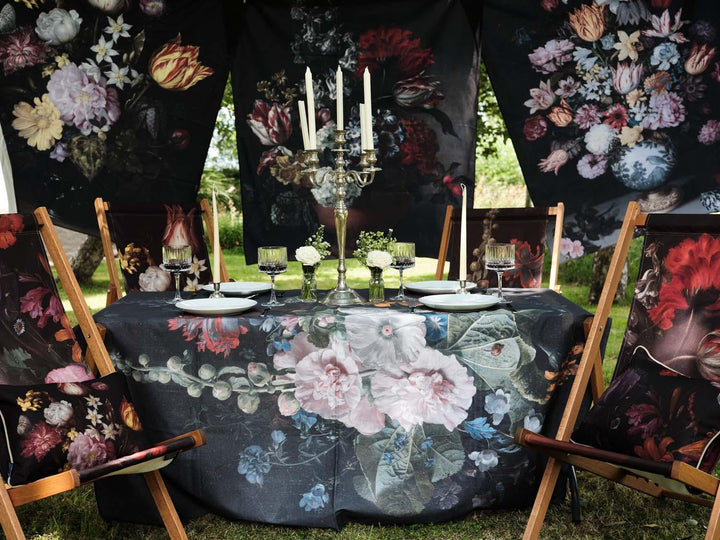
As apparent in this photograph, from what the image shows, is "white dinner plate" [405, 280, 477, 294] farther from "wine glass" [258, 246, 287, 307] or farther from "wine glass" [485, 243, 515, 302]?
"wine glass" [258, 246, 287, 307]

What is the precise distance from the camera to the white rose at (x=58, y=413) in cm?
191

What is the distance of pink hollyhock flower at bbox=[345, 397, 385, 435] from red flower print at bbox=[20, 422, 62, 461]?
0.81 metres

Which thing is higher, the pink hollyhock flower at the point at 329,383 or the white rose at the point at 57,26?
the white rose at the point at 57,26

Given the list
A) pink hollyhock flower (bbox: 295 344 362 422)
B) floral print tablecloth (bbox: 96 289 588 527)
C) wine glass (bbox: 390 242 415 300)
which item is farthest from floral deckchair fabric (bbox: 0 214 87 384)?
wine glass (bbox: 390 242 415 300)

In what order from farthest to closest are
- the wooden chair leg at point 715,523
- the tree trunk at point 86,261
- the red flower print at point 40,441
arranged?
the tree trunk at point 86,261, the red flower print at point 40,441, the wooden chair leg at point 715,523

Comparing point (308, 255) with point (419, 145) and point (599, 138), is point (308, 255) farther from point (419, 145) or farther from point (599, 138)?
point (599, 138)

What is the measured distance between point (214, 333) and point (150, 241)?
1305 millimetres

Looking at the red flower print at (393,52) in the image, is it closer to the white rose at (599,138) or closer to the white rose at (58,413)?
the white rose at (599,138)

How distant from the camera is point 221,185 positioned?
24.0 feet

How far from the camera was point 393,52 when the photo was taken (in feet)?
13.0

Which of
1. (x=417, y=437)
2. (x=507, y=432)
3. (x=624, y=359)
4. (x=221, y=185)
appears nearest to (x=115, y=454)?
(x=417, y=437)

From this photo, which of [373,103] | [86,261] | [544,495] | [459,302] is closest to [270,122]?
[373,103]

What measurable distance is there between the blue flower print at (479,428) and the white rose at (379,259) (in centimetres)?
54

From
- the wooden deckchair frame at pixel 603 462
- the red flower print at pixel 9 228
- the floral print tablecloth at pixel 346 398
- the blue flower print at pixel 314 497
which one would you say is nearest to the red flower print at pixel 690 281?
the wooden deckchair frame at pixel 603 462
